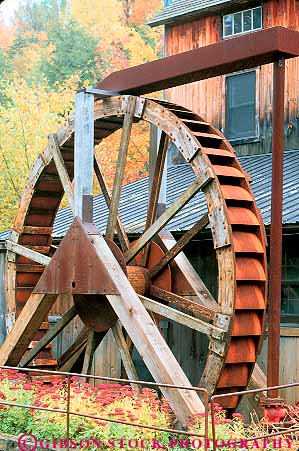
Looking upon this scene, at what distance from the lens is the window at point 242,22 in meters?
17.5

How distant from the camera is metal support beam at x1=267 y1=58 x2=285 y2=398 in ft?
30.7

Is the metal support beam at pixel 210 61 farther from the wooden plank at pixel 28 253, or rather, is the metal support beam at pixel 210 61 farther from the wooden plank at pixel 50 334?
the wooden plank at pixel 50 334

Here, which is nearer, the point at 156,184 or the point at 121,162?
the point at 121,162

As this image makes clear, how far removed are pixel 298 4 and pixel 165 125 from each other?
657 cm

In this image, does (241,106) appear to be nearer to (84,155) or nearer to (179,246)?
(84,155)

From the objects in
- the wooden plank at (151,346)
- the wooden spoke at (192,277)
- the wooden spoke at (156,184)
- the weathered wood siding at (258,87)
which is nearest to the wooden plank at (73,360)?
the wooden spoke at (156,184)

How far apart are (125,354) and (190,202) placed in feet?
13.3

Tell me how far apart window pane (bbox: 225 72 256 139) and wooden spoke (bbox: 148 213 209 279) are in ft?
19.2

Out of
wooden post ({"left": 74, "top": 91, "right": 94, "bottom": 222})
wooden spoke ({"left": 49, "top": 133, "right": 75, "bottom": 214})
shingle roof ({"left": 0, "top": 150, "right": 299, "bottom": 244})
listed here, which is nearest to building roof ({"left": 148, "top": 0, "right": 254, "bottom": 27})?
shingle roof ({"left": 0, "top": 150, "right": 299, "bottom": 244})

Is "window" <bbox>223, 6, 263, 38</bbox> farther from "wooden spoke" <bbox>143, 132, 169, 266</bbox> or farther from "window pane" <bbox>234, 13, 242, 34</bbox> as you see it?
"wooden spoke" <bbox>143, 132, 169, 266</bbox>

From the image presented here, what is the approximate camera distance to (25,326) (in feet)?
39.3

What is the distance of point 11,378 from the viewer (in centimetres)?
1180

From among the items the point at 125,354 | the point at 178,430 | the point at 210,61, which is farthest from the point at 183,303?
the point at 210,61

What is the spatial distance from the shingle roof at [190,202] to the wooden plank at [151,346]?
7.91 feet
